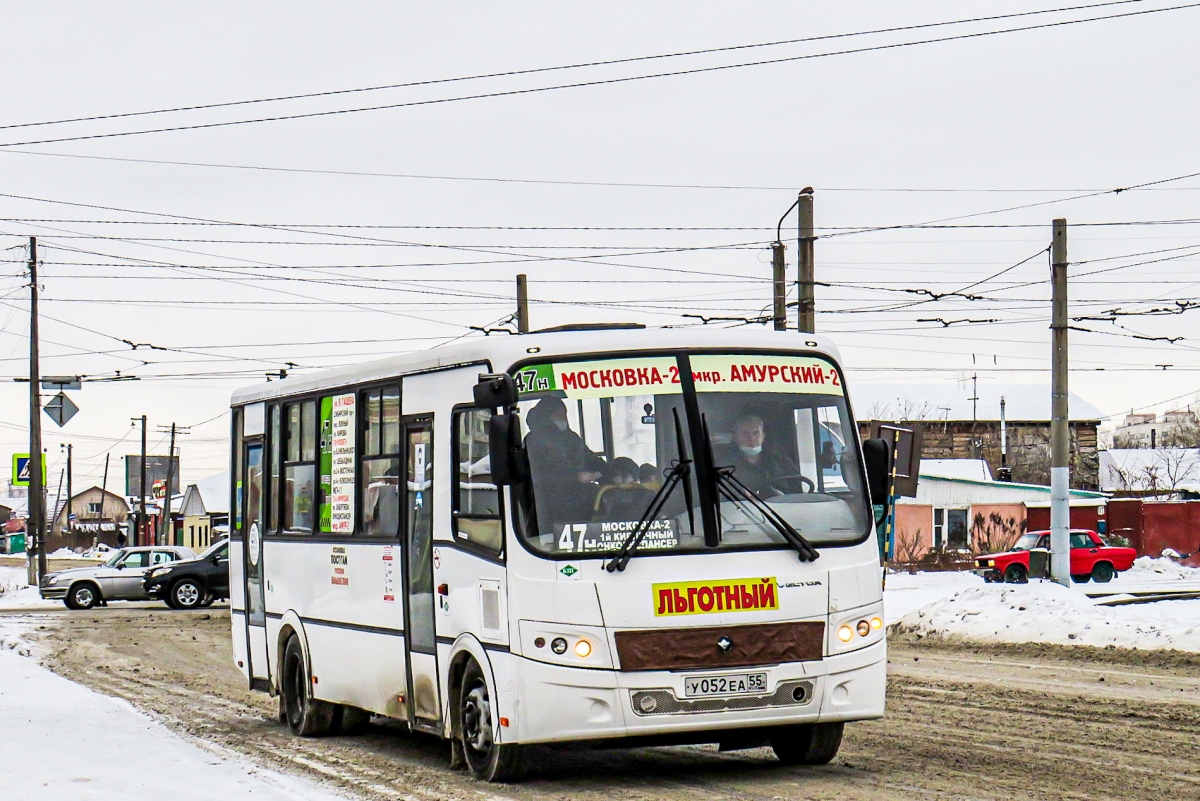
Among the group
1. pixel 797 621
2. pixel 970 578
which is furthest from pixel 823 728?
pixel 970 578

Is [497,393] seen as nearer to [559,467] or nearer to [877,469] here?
[559,467]

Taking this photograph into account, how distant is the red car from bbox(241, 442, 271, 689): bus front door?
3244 cm

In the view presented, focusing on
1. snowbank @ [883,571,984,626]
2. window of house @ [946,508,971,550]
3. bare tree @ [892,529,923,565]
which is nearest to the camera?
snowbank @ [883,571,984,626]

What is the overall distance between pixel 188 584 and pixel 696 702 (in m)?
30.4

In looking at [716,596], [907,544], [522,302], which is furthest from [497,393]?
[907,544]

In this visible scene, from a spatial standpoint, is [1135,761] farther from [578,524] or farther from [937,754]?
[578,524]

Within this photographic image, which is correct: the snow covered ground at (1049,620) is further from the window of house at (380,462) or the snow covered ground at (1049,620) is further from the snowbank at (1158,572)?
the snowbank at (1158,572)

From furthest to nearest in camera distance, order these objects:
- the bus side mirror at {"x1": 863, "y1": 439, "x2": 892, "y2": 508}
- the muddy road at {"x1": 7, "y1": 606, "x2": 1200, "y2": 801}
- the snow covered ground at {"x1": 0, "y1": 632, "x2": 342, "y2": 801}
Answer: the bus side mirror at {"x1": 863, "y1": 439, "x2": 892, "y2": 508}
the snow covered ground at {"x1": 0, "y1": 632, "x2": 342, "y2": 801}
the muddy road at {"x1": 7, "y1": 606, "x2": 1200, "y2": 801}

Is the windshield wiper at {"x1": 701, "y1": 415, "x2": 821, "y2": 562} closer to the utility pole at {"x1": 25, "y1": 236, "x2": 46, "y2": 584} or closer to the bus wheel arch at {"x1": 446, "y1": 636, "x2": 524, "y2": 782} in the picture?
the bus wheel arch at {"x1": 446, "y1": 636, "x2": 524, "y2": 782}

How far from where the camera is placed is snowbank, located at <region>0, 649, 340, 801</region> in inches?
359

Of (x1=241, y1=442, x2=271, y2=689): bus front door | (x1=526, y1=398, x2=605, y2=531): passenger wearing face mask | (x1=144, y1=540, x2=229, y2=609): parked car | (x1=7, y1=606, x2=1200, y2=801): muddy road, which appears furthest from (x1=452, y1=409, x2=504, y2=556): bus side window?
(x1=144, y1=540, x2=229, y2=609): parked car

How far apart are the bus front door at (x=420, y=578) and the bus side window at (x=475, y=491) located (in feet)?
1.54

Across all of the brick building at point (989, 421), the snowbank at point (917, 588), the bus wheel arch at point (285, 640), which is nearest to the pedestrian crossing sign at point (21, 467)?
the snowbank at point (917, 588)

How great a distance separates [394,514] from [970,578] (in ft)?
125
